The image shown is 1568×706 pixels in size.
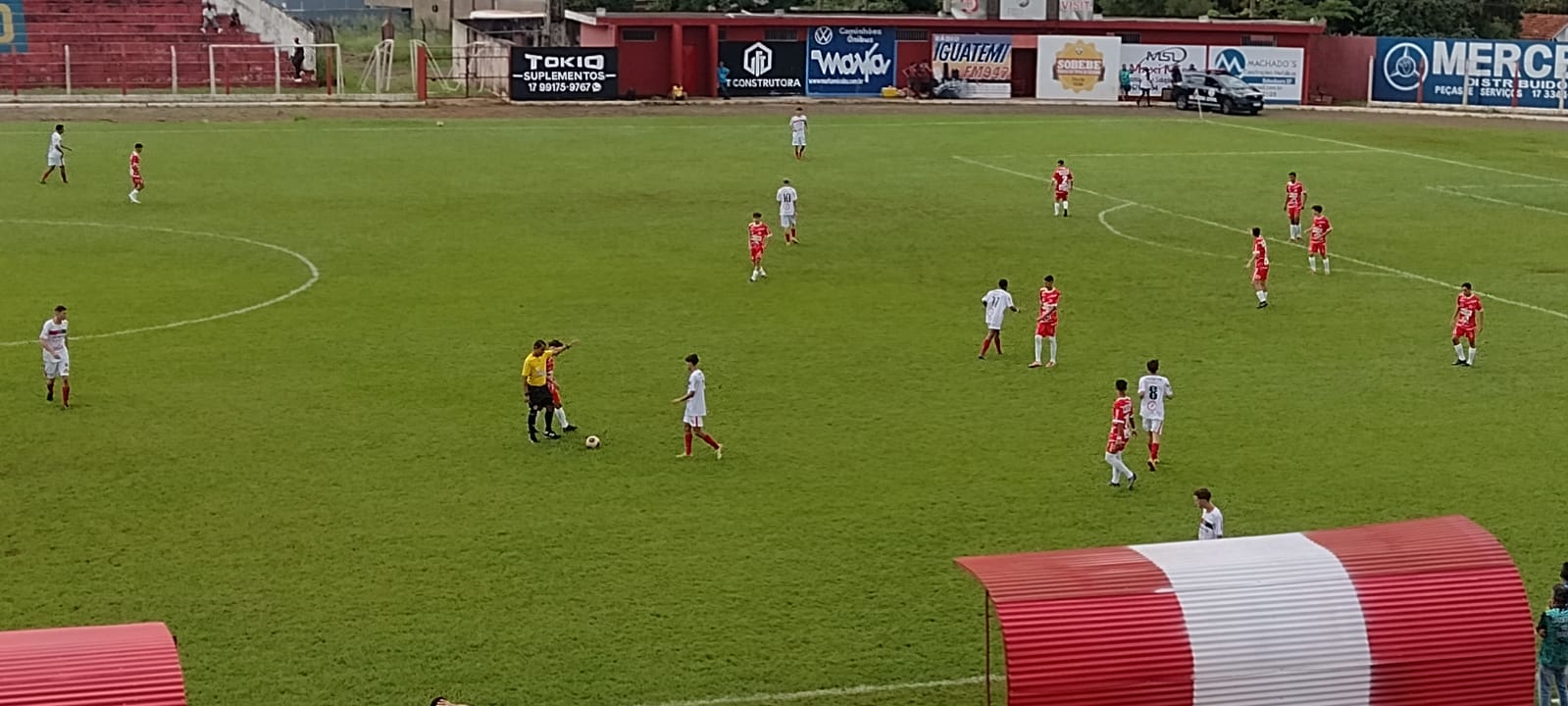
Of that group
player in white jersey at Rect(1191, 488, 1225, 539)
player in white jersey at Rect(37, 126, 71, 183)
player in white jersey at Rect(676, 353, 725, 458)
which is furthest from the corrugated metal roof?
player in white jersey at Rect(37, 126, 71, 183)

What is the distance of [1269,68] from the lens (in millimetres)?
83812

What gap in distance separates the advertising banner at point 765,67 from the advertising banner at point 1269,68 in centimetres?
1802

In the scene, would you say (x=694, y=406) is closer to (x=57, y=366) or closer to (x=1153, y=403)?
(x=1153, y=403)

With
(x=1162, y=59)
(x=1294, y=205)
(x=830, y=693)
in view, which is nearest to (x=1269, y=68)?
(x=1162, y=59)

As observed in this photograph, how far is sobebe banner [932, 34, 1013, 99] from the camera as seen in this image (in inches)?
3253

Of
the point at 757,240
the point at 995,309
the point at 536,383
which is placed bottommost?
the point at 536,383

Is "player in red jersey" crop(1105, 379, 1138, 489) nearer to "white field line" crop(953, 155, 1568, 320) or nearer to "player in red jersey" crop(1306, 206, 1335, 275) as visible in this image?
"white field line" crop(953, 155, 1568, 320)

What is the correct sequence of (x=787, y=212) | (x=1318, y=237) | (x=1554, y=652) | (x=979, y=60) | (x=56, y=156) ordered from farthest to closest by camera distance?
(x=979, y=60) < (x=56, y=156) < (x=787, y=212) < (x=1318, y=237) < (x=1554, y=652)

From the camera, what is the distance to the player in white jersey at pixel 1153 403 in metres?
24.8

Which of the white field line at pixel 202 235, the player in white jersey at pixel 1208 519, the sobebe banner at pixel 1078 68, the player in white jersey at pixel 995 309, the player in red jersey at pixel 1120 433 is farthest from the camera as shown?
the sobebe banner at pixel 1078 68

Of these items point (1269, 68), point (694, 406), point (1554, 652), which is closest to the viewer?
point (1554, 652)

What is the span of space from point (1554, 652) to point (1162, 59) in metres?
69.4

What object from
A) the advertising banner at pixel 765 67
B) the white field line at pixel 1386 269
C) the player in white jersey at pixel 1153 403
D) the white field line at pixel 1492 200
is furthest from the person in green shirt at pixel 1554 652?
the advertising banner at pixel 765 67

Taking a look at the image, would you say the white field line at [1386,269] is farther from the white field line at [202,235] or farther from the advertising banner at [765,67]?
the advertising banner at [765,67]
